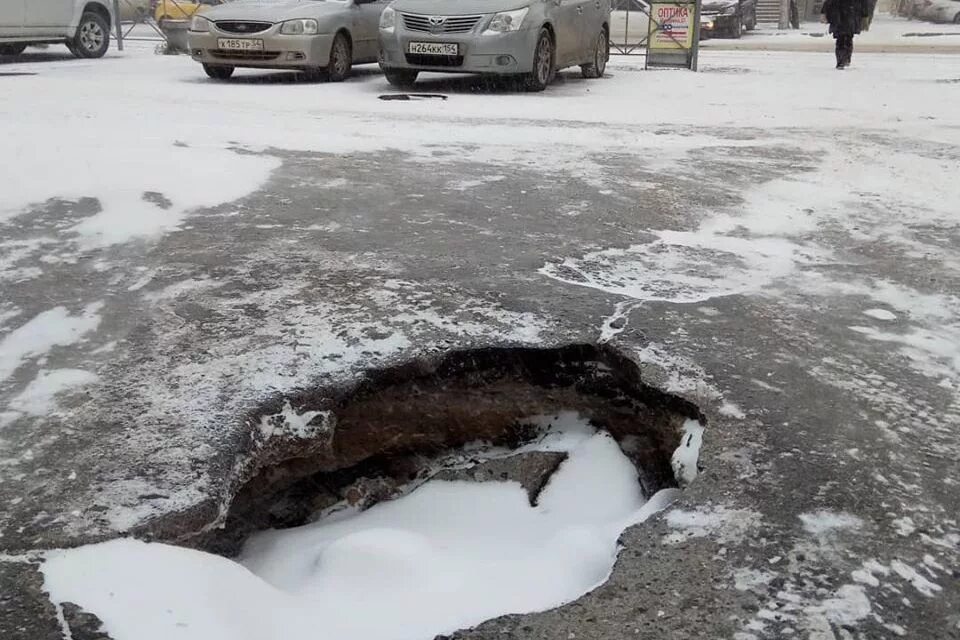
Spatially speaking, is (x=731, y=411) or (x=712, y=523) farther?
(x=731, y=411)

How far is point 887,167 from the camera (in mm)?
5980

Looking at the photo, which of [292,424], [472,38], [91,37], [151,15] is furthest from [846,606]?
[151,15]

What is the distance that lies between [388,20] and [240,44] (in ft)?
6.07

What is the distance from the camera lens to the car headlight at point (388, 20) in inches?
405

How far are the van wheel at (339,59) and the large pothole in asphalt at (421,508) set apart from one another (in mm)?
9200

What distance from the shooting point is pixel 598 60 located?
1259cm

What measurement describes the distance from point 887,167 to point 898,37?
20.6 metres

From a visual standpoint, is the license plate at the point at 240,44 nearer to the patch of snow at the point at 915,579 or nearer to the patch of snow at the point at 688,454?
the patch of snow at the point at 688,454

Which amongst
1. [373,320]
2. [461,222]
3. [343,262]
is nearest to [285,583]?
[373,320]

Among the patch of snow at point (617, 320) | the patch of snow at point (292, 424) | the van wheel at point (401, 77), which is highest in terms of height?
the van wheel at point (401, 77)

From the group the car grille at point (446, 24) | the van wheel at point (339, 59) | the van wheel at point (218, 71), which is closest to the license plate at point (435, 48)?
the car grille at point (446, 24)

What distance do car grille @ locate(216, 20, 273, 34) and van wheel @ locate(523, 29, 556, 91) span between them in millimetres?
3158

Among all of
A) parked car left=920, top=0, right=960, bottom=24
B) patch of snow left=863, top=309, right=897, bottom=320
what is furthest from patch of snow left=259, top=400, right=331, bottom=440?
parked car left=920, top=0, right=960, bottom=24

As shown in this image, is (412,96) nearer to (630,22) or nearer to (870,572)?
(870,572)
